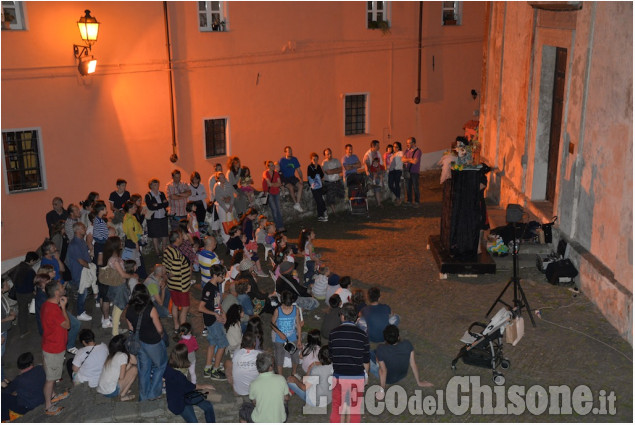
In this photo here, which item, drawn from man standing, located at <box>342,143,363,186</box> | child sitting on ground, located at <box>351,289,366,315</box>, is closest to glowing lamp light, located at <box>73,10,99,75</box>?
man standing, located at <box>342,143,363,186</box>

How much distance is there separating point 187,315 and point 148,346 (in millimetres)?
2992

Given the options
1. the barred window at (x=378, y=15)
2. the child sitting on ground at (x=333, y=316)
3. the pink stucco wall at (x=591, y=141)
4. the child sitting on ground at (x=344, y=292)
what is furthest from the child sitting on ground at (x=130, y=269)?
the barred window at (x=378, y=15)

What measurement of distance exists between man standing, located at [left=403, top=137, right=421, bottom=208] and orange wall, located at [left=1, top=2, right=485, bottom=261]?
4.69 metres

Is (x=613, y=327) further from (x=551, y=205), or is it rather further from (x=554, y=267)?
(x=551, y=205)

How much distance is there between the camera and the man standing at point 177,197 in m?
16.1

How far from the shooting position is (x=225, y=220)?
16484mm

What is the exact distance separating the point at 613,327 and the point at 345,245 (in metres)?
6.50

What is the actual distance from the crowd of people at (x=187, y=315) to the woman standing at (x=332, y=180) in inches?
123

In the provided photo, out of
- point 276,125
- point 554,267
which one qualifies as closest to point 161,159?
point 276,125

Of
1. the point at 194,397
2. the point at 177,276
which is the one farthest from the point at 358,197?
the point at 194,397

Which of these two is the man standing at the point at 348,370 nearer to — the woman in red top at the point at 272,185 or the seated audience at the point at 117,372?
the seated audience at the point at 117,372

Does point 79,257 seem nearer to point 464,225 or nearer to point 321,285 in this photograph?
point 321,285

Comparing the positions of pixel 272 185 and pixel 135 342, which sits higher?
pixel 272 185

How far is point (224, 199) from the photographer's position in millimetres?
16328
